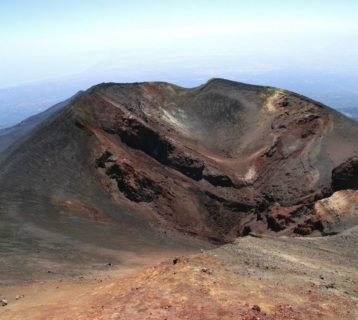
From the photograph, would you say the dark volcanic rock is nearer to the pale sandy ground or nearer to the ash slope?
the ash slope

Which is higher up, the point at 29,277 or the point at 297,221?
the point at 29,277

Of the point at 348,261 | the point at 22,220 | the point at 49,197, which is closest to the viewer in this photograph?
the point at 348,261

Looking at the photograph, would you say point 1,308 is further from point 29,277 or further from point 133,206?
point 133,206

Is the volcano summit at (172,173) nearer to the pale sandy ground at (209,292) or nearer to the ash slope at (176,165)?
the ash slope at (176,165)

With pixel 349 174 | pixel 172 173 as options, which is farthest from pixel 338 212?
pixel 172 173

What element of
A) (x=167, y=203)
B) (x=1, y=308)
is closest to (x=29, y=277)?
(x=1, y=308)

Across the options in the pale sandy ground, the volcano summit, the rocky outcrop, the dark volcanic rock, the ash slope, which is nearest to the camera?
the pale sandy ground

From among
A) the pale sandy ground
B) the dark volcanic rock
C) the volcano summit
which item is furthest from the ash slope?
the pale sandy ground
